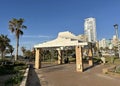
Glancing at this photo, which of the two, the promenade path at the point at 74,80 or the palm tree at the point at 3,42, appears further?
the palm tree at the point at 3,42

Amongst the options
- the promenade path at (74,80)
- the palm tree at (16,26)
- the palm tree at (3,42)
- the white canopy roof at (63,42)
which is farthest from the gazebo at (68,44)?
the palm tree at (3,42)

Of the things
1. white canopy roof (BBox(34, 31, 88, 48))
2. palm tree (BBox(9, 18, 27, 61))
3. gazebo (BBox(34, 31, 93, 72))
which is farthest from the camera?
palm tree (BBox(9, 18, 27, 61))

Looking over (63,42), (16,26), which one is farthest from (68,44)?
(16,26)

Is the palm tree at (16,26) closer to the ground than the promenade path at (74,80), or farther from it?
farther from it

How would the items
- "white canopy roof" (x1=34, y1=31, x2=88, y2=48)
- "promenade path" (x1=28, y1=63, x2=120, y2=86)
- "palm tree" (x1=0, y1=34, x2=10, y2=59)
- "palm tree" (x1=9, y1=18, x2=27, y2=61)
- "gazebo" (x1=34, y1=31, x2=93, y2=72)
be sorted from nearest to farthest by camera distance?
"promenade path" (x1=28, y1=63, x2=120, y2=86) < "gazebo" (x1=34, y1=31, x2=93, y2=72) < "white canopy roof" (x1=34, y1=31, x2=88, y2=48) < "palm tree" (x1=9, y1=18, x2=27, y2=61) < "palm tree" (x1=0, y1=34, x2=10, y2=59)

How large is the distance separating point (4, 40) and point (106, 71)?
43.2 metres

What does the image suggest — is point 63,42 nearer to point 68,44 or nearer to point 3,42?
point 68,44

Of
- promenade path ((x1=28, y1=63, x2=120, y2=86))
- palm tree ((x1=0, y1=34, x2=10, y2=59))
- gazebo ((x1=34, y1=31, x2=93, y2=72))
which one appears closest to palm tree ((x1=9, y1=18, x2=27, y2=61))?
palm tree ((x1=0, y1=34, x2=10, y2=59))

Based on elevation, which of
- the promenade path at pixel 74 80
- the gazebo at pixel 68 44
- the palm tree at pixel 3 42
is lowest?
the promenade path at pixel 74 80

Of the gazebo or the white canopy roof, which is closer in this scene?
the gazebo

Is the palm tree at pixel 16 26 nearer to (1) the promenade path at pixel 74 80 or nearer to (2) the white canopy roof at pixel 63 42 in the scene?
(2) the white canopy roof at pixel 63 42

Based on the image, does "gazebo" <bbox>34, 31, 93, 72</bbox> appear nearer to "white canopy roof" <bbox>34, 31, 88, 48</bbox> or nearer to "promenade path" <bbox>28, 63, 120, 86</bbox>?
"white canopy roof" <bbox>34, 31, 88, 48</bbox>

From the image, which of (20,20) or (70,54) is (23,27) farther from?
(70,54)

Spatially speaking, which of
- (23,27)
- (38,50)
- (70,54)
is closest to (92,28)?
(70,54)
